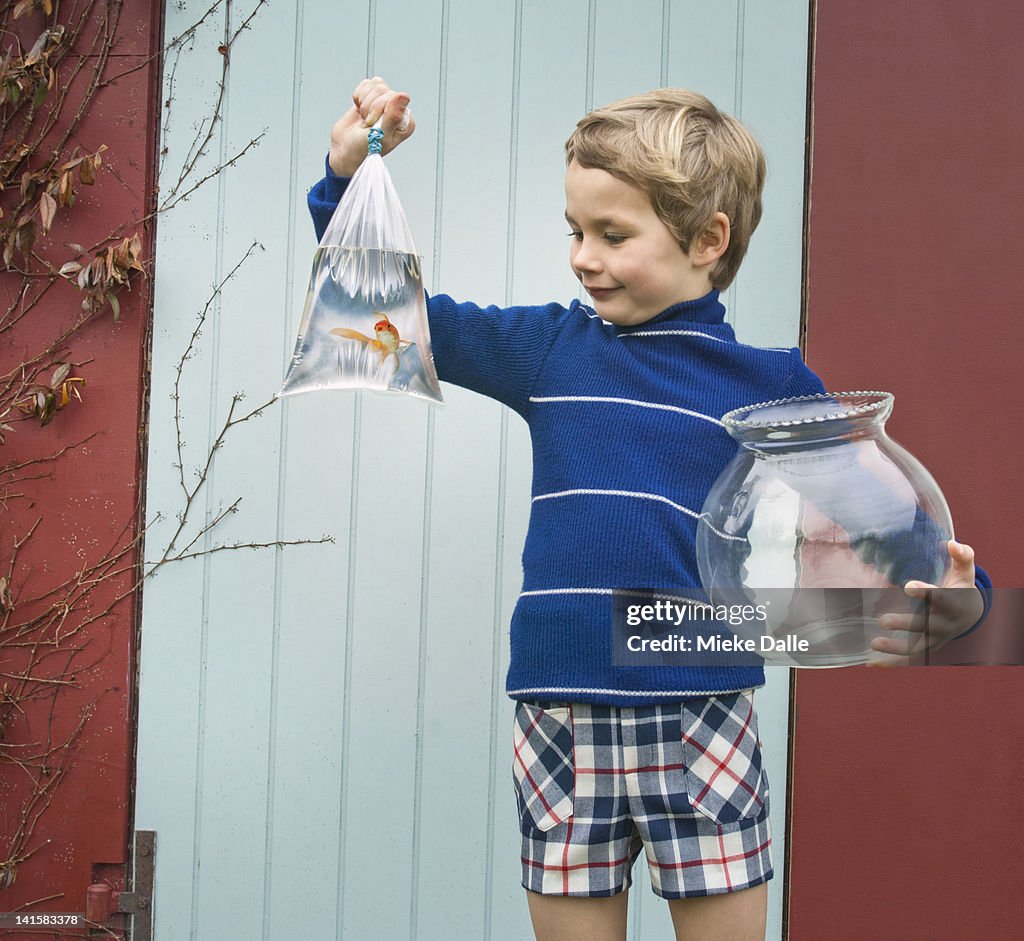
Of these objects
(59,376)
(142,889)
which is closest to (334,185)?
(59,376)

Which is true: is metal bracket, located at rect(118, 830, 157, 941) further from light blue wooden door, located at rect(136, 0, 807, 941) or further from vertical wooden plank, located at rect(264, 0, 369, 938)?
vertical wooden plank, located at rect(264, 0, 369, 938)

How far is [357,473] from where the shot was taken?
1993mm

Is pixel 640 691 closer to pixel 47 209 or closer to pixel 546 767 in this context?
pixel 546 767

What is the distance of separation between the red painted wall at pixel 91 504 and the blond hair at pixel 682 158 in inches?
42.1

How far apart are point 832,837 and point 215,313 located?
135cm

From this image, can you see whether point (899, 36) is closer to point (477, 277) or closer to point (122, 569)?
point (477, 277)

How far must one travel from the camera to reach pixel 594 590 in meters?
1.15

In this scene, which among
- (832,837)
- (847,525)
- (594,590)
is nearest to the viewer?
(847,525)

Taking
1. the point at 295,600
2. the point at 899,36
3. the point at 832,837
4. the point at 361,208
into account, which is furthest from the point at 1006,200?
the point at 295,600

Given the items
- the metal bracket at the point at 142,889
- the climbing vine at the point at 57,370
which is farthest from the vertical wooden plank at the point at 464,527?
the metal bracket at the point at 142,889

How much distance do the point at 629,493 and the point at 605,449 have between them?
0.18 feet

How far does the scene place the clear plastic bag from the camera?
1.22m

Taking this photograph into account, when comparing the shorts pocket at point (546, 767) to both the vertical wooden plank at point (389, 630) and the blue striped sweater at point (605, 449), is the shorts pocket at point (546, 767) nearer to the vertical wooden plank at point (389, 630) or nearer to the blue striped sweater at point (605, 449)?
the blue striped sweater at point (605, 449)

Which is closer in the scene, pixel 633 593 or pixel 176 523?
pixel 633 593
